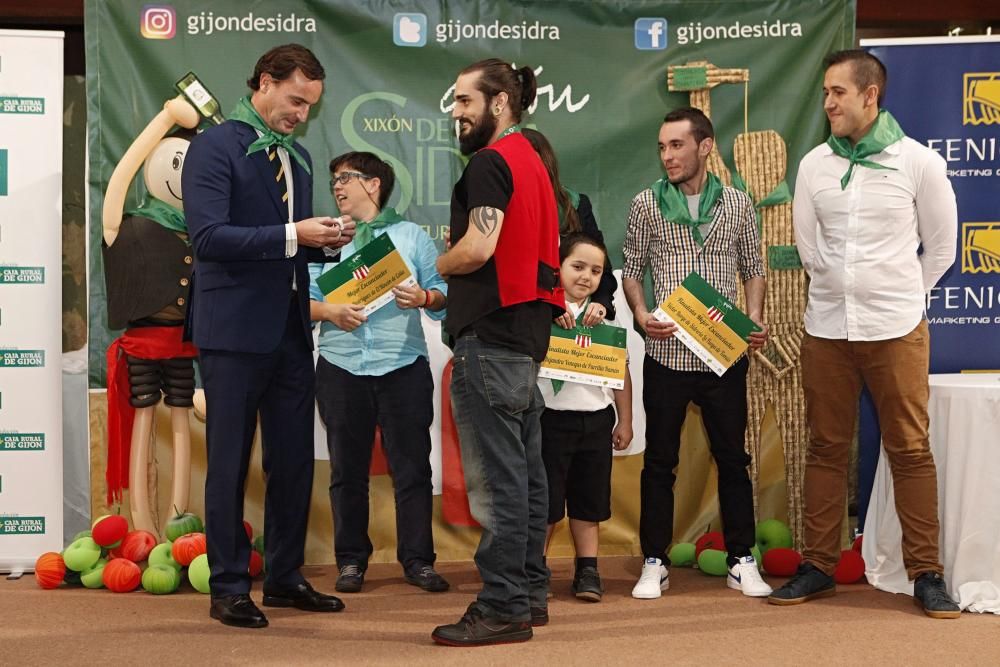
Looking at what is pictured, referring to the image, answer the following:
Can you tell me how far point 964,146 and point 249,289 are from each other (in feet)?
9.72

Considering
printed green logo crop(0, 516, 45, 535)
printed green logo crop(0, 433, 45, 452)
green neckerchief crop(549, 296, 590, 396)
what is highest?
green neckerchief crop(549, 296, 590, 396)

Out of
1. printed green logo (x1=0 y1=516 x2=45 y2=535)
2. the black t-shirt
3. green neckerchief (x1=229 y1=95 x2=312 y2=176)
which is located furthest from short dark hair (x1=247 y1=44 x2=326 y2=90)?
printed green logo (x1=0 y1=516 x2=45 y2=535)

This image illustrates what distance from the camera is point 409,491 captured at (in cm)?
415

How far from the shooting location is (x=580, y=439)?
3.84 metres

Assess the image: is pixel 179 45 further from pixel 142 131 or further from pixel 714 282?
pixel 714 282

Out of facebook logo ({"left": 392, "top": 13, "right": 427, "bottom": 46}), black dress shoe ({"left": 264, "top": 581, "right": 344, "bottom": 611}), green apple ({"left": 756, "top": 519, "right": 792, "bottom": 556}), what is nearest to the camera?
black dress shoe ({"left": 264, "top": 581, "right": 344, "bottom": 611})

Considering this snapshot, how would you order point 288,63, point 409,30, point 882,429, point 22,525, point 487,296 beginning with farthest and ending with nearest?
1. point 409,30
2. point 22,525
3. point 882,429
4. point 288,63
5. point 487,296

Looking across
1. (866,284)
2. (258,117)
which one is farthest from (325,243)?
(866,284)

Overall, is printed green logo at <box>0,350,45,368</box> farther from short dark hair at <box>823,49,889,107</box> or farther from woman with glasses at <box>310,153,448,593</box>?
short dark hair at <box>823,49,889,107</box>

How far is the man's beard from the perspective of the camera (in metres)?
3.16

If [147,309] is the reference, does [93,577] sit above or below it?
below

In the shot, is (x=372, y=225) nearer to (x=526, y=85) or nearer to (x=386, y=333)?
(x=386, y=333)

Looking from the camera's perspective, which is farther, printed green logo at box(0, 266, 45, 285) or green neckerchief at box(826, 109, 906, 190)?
printed green logo at box(0, 266, 45, 285)

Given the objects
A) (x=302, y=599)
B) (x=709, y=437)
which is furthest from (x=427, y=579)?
(x=709, y=437)
